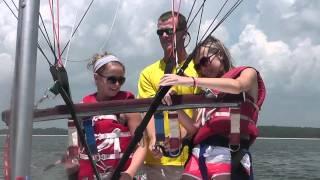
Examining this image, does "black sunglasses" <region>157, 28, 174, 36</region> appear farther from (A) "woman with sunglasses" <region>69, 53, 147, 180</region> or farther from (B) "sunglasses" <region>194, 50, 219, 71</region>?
(B) "sunglasses" <region>194, 50, 219, 71</region>

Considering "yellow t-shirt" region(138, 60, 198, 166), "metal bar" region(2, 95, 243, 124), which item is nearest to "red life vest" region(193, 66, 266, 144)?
"metal bar" region(2, 95, 243, 124)

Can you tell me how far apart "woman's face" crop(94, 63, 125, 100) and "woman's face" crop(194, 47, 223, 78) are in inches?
24.2

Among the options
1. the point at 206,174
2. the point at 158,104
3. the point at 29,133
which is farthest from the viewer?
the point at 206,174

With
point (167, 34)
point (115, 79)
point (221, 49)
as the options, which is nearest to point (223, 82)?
point (221, 49)

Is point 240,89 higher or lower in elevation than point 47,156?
higher

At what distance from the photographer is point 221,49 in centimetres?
455

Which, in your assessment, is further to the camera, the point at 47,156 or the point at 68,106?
the point at 47,156

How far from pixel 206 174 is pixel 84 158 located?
3.18ft

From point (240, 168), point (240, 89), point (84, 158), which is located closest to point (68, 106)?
point (84, 158)

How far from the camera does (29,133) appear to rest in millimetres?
3316

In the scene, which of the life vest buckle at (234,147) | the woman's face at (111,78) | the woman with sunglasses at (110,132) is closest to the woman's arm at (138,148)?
the woman with sunglasses at (110,132)

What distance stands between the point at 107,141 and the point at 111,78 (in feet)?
1.69

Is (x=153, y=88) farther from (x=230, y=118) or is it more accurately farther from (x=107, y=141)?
(x=230, y=118)

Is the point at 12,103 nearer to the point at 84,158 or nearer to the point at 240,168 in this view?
the point at 84,158
